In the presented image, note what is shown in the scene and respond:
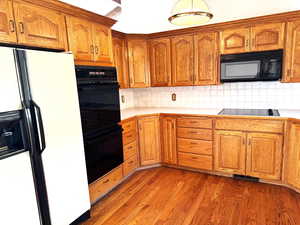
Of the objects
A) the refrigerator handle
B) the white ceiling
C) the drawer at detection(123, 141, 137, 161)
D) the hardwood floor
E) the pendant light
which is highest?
the white ceiling

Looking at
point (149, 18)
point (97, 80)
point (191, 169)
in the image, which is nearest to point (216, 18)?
point (149, 18)

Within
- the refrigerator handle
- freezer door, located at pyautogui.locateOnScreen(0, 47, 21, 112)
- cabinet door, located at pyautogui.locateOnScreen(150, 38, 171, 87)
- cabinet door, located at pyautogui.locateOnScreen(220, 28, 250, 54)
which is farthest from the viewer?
cabinet door, located at pyautogui.locateOnScreen(150, 38, 171, 87)

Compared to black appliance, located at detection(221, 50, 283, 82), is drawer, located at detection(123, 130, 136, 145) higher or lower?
lower

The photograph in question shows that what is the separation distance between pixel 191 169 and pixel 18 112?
2482 millimetres

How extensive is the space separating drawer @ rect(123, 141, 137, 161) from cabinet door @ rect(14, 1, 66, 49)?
60.7 inches

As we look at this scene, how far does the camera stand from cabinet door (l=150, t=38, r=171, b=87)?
3277mm

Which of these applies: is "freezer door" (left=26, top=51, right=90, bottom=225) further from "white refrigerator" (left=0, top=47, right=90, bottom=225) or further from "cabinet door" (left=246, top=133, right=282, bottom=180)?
"cabinet door" (left=246, top=133, right=282, bottom=180)

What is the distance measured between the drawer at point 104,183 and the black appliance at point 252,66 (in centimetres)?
200

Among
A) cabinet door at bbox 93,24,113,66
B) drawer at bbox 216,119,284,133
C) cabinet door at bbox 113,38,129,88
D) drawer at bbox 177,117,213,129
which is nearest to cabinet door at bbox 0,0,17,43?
cabinet door at bbox 93,24,113,66

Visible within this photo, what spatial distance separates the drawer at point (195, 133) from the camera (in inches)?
112

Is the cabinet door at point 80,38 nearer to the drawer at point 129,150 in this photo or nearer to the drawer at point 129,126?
the drawer at point 129,126

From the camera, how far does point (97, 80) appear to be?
2.15 m

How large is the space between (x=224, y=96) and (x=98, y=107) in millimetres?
2085

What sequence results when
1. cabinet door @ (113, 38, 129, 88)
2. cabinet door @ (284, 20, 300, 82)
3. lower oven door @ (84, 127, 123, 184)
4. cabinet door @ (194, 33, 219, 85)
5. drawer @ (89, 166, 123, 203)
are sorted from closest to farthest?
lower oven door @ (84, 127, 123, 184) < drawer @ (89, 166, 123, 203) < cabinet door @ (284, 20, 300, 82) < cabinet door @ (194, 33, 219, 85) < cabinet door @ (113, 38, 129, 88)
